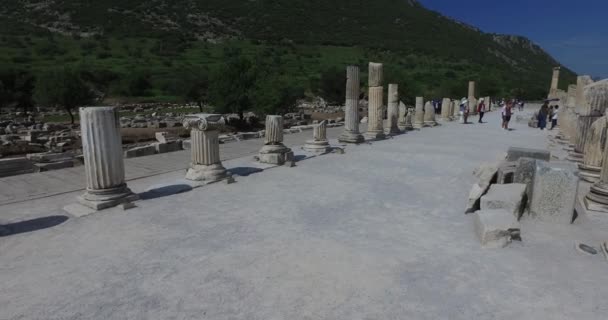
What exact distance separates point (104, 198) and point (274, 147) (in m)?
4.73

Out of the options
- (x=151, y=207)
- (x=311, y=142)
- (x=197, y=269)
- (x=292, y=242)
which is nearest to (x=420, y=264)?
(x=292, y=242)

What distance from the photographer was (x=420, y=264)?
14.7 ft

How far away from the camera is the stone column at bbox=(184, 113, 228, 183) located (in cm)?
824

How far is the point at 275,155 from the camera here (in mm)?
10195

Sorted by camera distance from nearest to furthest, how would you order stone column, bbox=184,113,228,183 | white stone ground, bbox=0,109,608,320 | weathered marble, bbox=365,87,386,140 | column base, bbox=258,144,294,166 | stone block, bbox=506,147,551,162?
1. white stone ground, bbox=0,109,608,320
2. stone block, bbox=506,147,551,162
3. stone column, bbox=184,113,228,183
4. column base, bbox=258,144,294,166
5. weathered marble, bbox=365,87,386,140

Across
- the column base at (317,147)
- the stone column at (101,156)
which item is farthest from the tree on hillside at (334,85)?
the stone column at (101,156)

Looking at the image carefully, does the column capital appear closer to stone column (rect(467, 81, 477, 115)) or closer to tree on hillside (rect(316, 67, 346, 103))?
stone column (rect(467, 81, 477, 115))

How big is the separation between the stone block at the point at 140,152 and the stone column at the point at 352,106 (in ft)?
21.9

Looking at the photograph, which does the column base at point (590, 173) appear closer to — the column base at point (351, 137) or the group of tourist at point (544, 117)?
the column base at point (351, 137)

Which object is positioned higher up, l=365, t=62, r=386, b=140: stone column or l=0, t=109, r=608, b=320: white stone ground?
l=365, t=62, r=386, b=140: stone column

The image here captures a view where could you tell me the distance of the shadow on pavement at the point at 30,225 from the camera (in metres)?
5.54

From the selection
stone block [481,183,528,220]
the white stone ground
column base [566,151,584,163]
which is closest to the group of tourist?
column base [566,151,584,163]

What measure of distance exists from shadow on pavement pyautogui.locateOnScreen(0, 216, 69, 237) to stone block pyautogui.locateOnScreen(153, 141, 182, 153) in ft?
22.9

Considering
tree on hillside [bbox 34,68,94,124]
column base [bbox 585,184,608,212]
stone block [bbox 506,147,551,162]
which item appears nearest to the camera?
column base [bbox 585,184,608,212]
